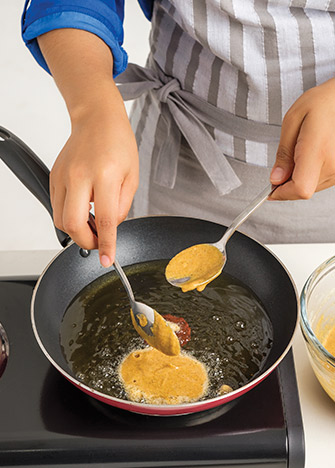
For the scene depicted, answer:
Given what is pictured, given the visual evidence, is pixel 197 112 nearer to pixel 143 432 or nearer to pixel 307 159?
pixel 307 159

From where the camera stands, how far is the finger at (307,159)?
0.65 metres

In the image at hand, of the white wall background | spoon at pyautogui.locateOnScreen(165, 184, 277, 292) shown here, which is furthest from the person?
the white wall background

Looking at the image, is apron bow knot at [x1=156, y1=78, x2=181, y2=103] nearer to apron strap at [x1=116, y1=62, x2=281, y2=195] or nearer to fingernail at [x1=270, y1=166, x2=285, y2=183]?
apron strap at [x1=116, y1=62, x2=281, y2=195]

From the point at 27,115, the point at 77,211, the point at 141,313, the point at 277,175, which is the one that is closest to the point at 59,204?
the point at 77,211

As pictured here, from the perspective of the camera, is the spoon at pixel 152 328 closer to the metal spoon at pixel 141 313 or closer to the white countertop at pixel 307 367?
the metal spoon at pixel 141 313

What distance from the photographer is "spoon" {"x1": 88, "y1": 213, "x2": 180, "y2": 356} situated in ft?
2.02

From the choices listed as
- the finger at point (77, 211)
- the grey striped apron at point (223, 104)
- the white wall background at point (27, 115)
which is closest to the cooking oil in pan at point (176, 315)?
the finger at point (77, 211)

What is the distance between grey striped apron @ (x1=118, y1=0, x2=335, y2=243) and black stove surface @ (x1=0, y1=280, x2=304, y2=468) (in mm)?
407

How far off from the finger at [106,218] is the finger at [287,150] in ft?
0.65

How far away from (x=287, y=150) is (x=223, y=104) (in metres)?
0.23

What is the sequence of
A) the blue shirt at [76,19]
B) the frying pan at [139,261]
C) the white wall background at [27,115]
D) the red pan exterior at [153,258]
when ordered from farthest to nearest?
the white wall background at [27,115] → the blue shirt at [76,19] → the frying pan at [139,261] → the red pan exterior at [153,258]

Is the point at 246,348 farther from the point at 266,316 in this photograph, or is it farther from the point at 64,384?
the point at 64,384

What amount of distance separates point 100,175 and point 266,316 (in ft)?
0.86

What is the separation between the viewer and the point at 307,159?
2.13 ft
